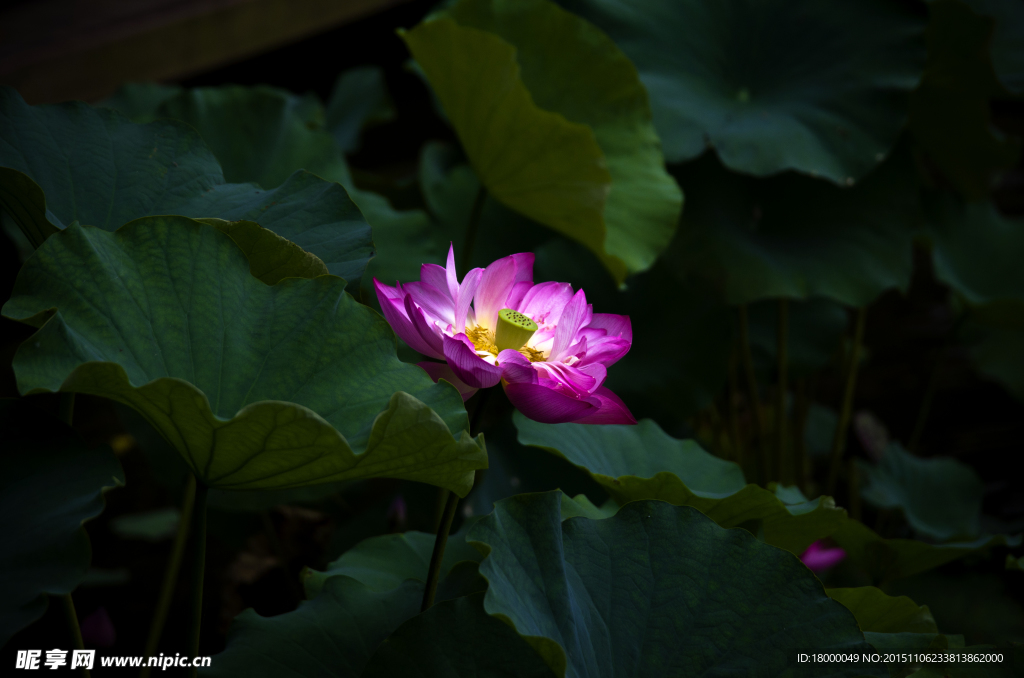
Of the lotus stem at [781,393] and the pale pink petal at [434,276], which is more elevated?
the pale pink petal at [434,276]

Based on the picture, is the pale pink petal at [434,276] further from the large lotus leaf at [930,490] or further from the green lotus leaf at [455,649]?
the large lotus leaf at [930,490]

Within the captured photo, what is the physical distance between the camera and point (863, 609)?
666 mm

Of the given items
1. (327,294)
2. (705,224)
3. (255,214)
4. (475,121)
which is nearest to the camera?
(327,294)

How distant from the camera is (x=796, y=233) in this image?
133 cm

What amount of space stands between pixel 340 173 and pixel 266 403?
714mm

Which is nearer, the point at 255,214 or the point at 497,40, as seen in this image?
the point at 255,214

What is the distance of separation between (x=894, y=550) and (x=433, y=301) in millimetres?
669

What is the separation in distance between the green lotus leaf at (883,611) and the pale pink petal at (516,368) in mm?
377

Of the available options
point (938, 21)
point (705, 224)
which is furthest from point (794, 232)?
point (938, 21)

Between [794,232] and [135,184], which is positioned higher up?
[135,184]

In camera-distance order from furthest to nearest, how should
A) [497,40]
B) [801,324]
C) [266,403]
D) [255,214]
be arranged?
[801,324], [497,40], [255,214], [266,403]

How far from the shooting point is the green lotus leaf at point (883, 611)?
64cm

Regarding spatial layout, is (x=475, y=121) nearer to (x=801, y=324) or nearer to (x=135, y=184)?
(x=135, y=184)

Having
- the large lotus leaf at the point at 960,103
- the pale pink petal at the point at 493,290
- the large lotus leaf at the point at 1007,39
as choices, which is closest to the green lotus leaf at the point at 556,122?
the pale pink petal at the point at 493,290
